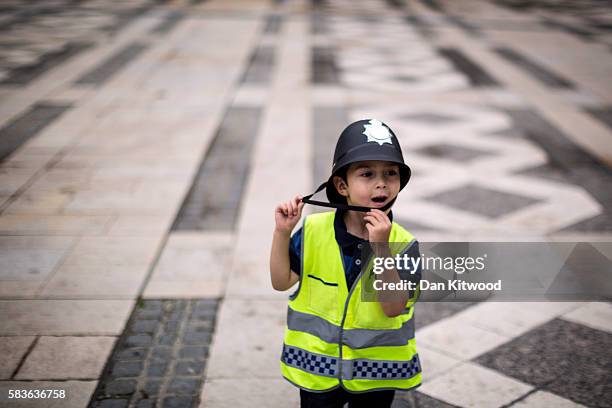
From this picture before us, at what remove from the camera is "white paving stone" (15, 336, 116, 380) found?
3105 millimetres

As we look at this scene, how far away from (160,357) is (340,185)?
1.68 meters

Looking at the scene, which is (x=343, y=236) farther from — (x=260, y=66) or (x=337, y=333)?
(x=260, y=66)

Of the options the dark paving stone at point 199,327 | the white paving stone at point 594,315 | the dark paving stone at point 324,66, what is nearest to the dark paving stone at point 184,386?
the dark paving stone at point 199,327

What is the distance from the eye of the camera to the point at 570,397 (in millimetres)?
3047

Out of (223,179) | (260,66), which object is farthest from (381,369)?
(260,66)

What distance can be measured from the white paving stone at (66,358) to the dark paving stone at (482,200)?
3.22 meters

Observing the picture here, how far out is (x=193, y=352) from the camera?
3346 millimetres

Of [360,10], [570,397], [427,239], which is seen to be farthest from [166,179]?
[360,10]

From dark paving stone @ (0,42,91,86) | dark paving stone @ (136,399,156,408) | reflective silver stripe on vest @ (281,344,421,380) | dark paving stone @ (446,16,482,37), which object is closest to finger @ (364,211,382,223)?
reflective silver stripe on vest @ (281,344,421,380)

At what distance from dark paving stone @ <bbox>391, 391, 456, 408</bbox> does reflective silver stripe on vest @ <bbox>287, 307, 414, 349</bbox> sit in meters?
0.95

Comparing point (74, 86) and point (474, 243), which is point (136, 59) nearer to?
point (74, 86)

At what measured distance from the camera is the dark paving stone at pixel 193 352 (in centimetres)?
331

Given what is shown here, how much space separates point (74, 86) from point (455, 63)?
6.47m

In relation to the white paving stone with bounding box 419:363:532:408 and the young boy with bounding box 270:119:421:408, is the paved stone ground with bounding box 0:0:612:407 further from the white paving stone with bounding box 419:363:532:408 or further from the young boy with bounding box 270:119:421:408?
the young boy with bounding box 270:119:421:408
